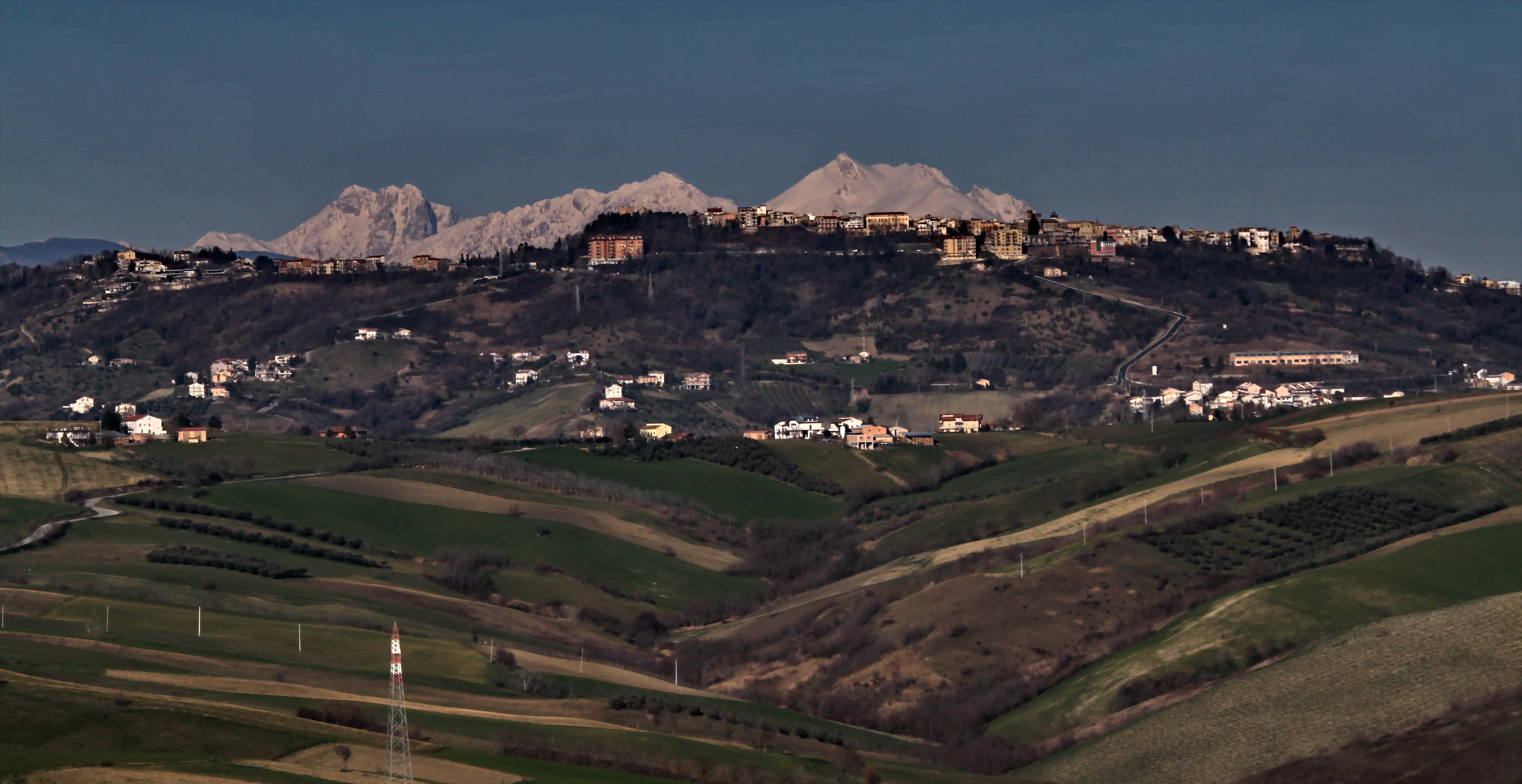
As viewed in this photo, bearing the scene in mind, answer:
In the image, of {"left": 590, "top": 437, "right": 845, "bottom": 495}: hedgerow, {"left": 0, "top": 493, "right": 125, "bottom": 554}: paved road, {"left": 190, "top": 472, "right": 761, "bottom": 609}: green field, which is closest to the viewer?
{"left": 0, "top": 493, "right": 125, "bottom": 554}: paved road

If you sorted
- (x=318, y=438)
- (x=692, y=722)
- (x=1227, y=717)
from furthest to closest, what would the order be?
(x=318, y=438) < (x=692, y=722) < (x=1227, y=717)

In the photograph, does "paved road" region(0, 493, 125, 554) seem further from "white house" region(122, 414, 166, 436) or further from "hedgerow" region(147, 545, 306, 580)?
"white house" region(122, 414, 166, 436)

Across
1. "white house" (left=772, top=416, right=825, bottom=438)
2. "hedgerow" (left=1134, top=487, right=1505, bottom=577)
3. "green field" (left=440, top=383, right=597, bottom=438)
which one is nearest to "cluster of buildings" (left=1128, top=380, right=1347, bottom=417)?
"white house" (left=772, top=416, right=825, bottom=438)

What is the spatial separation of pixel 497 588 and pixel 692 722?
36.2 metres

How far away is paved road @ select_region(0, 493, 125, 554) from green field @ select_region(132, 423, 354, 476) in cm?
1334

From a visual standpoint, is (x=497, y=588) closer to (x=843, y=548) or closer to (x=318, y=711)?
(x=843, y=548)

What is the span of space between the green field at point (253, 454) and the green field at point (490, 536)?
1023 cm

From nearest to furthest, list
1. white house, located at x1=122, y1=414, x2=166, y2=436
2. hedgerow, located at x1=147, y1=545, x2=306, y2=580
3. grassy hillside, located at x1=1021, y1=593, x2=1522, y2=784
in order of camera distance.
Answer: grassy hillside, located at x1=1021, y1=593, x2=1522, y2=784 → hedgerow, located at x1=147, y1=545, x2=306, y2=580 → white house, located at x1=122, y1=414, x2=166, y2=436

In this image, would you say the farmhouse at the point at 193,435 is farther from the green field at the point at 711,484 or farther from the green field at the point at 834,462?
the green field at the point at 834,462

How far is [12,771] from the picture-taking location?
3925cm

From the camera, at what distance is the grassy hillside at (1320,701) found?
52.6m

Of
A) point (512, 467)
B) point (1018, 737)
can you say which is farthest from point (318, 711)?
point (512, 467)

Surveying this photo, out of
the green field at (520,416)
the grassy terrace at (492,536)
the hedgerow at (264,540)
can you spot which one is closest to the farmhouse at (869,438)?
the green field at (520,416)

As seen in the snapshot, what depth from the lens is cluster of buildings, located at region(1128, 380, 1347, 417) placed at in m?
170
